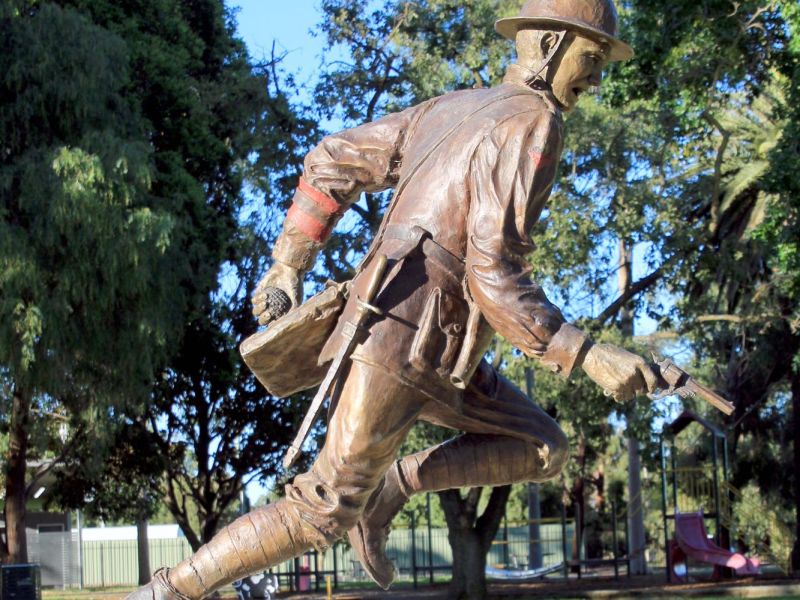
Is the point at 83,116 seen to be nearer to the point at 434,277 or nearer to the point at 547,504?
the point at 434,277

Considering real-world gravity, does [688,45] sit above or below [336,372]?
above

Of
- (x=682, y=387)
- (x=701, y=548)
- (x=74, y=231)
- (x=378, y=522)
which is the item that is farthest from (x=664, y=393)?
(x=701, y=548)

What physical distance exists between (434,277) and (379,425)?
1.62 feet

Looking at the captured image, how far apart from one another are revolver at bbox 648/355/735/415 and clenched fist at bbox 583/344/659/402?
0.09 ft

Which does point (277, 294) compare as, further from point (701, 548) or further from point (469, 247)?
point (701, 548)

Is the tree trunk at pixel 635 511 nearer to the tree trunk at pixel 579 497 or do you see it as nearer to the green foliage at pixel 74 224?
the tree trunk at pixel 579 497

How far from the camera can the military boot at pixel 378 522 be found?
168 inches

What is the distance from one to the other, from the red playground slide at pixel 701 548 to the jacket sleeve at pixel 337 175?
18.6 meters

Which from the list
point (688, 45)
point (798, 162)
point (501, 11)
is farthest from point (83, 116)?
point (798, 162)

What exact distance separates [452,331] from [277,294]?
664mm

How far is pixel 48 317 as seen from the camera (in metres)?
16.9

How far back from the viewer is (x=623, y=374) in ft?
12.1

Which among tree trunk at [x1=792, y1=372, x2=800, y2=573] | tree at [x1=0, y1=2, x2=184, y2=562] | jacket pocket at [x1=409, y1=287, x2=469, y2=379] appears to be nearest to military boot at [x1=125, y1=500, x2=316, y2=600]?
jacket pocket at [x1=409, y1=287, x2=469, y2=379]

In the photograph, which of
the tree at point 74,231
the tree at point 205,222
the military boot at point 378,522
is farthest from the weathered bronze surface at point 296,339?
the tree at point 205,222
